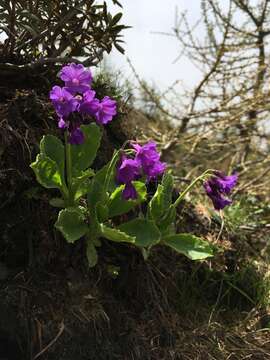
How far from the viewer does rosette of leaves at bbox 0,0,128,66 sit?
2314 mm

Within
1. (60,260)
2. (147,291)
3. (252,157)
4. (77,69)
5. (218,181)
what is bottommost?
(252,157)

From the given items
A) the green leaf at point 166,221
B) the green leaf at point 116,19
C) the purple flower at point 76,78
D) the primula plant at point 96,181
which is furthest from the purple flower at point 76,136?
the green leaf at point 116,19

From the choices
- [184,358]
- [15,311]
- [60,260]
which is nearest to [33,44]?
[60,260]

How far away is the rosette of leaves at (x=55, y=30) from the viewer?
2314mm

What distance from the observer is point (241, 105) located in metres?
4.14

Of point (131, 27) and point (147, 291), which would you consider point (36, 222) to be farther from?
point (131, 27)

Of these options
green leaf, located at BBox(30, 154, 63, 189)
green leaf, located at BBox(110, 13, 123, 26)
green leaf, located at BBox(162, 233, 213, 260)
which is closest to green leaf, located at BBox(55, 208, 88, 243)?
green leaf, located at BBox(30, 154, 63, 189)

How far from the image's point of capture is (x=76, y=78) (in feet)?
6.11

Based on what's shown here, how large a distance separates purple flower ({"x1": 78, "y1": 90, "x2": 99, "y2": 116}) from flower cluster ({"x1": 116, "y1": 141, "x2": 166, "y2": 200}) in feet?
0.63

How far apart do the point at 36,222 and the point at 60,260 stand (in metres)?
0.17

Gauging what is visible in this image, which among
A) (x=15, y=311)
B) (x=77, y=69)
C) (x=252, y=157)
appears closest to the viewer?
(x=77, y=69)

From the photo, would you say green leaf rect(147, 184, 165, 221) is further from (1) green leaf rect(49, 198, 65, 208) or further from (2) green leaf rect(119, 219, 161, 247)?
(1) green leaf rect(49, 198, 65, 208)

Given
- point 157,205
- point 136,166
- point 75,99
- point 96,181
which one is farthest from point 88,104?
point 157,205

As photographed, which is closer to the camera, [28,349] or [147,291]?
[28,349]
